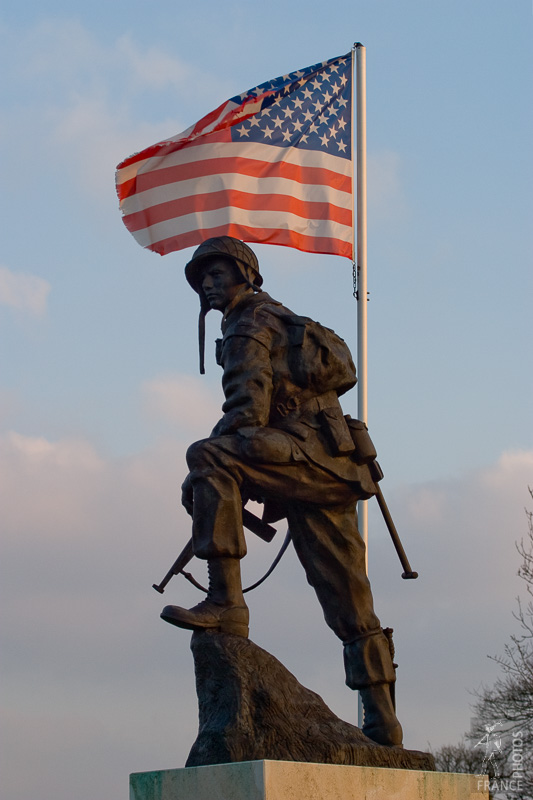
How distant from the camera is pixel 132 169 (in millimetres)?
10273

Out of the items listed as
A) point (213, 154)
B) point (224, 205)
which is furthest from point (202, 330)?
point (213, 154)

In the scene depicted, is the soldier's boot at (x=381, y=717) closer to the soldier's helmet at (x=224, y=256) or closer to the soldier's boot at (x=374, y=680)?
the soldier's boot at (x=374, y=680)

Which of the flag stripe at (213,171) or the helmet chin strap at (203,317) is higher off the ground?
the flag stripe at (213,171)

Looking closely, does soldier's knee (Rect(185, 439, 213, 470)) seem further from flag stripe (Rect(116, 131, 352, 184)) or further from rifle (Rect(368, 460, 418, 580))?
flag stripe (Rect(116, 131, 352, 184))

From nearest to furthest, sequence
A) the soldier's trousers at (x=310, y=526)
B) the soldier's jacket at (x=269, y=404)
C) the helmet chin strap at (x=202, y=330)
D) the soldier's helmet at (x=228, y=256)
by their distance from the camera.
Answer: the soldier's trousers at (x=310, y=526)
the soldier's jacket at (x=269, y=404)
the soldier's helmet at (x=228, y=256)
the helmet chin strap at (x=202, y=330)

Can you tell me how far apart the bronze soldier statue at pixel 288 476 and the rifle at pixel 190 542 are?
0.07 meters

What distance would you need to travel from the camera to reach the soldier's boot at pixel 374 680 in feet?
20.9

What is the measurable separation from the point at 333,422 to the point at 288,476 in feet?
1.40

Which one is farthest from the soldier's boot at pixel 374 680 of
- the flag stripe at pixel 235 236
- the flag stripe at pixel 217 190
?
the flag stripe at pixel 217 190

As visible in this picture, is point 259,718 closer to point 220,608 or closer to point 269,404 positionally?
point 220,608

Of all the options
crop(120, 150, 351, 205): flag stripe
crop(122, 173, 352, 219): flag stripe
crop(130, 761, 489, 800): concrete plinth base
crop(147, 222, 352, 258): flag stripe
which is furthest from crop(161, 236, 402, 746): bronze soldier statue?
crop(120, 150, 351, 205): flag stripe

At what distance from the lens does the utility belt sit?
6.53 m

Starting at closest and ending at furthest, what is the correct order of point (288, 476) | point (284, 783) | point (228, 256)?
point (284, 783), point (288, 476), point (228, 256)

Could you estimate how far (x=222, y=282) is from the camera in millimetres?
6855
